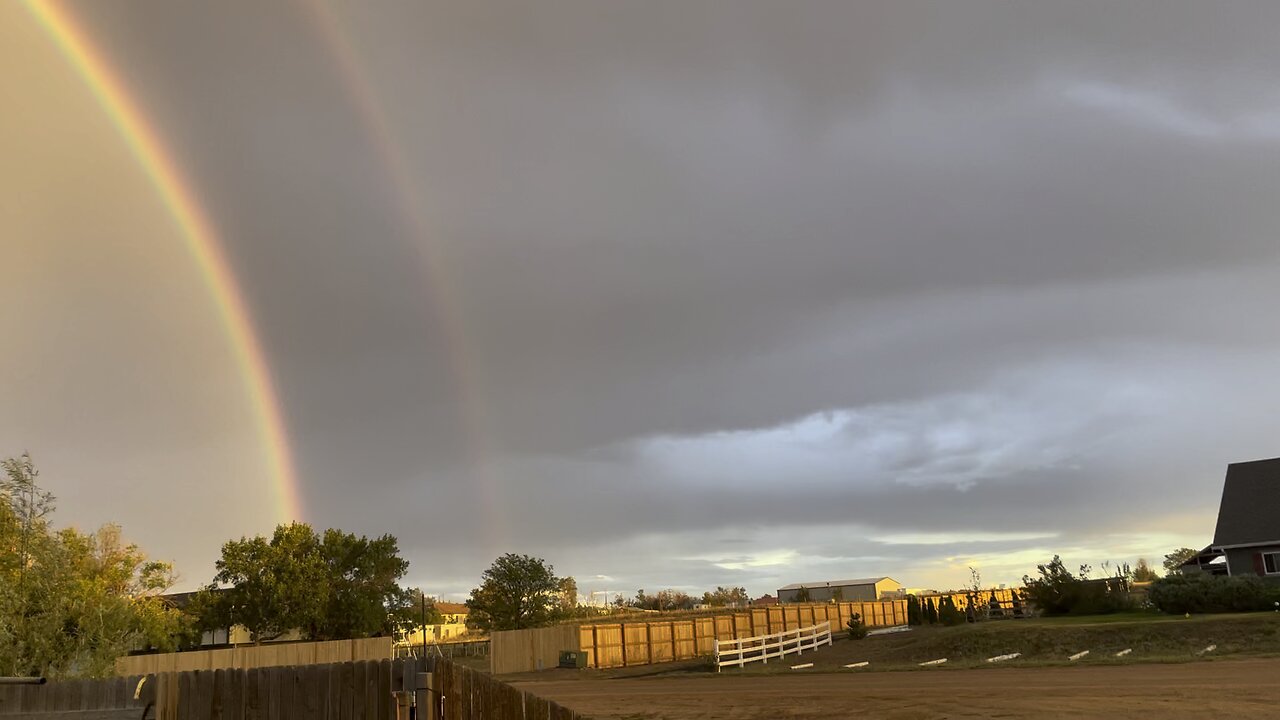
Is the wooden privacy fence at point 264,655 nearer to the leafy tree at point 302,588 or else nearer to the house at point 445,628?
the leafy tree at point 302,588

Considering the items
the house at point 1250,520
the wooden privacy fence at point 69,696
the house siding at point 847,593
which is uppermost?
the house at point 1250,520

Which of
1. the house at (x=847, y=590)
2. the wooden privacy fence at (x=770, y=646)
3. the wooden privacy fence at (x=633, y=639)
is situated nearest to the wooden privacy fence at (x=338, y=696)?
the wooden privacy fence at (x=770, y=646)

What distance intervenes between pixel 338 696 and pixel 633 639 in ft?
150

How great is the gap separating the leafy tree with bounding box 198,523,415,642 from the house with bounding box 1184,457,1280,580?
52.1m

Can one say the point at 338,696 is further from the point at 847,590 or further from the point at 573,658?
the point at 847,590

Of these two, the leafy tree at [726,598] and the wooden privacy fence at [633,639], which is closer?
the wooden privacy fence at [633,639]

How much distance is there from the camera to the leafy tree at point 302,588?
189ft

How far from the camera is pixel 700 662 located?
4609cm

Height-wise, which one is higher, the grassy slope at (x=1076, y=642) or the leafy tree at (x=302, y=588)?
the leafy tree at (x=302, y=588)

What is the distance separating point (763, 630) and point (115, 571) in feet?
120

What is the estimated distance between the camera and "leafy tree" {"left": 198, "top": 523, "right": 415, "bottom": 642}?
57688 mm

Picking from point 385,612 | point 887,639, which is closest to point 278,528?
point 385,612

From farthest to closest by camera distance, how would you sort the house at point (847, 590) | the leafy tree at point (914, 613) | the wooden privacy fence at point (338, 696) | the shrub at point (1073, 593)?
1. the house at point (847, 590)
2. the leafy tree at point (914, 613)
3. the shrub at point (1073, 593)
4. the wooden privacy fence at point (338, 696)

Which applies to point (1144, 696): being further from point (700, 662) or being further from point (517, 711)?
point (700, 662)
